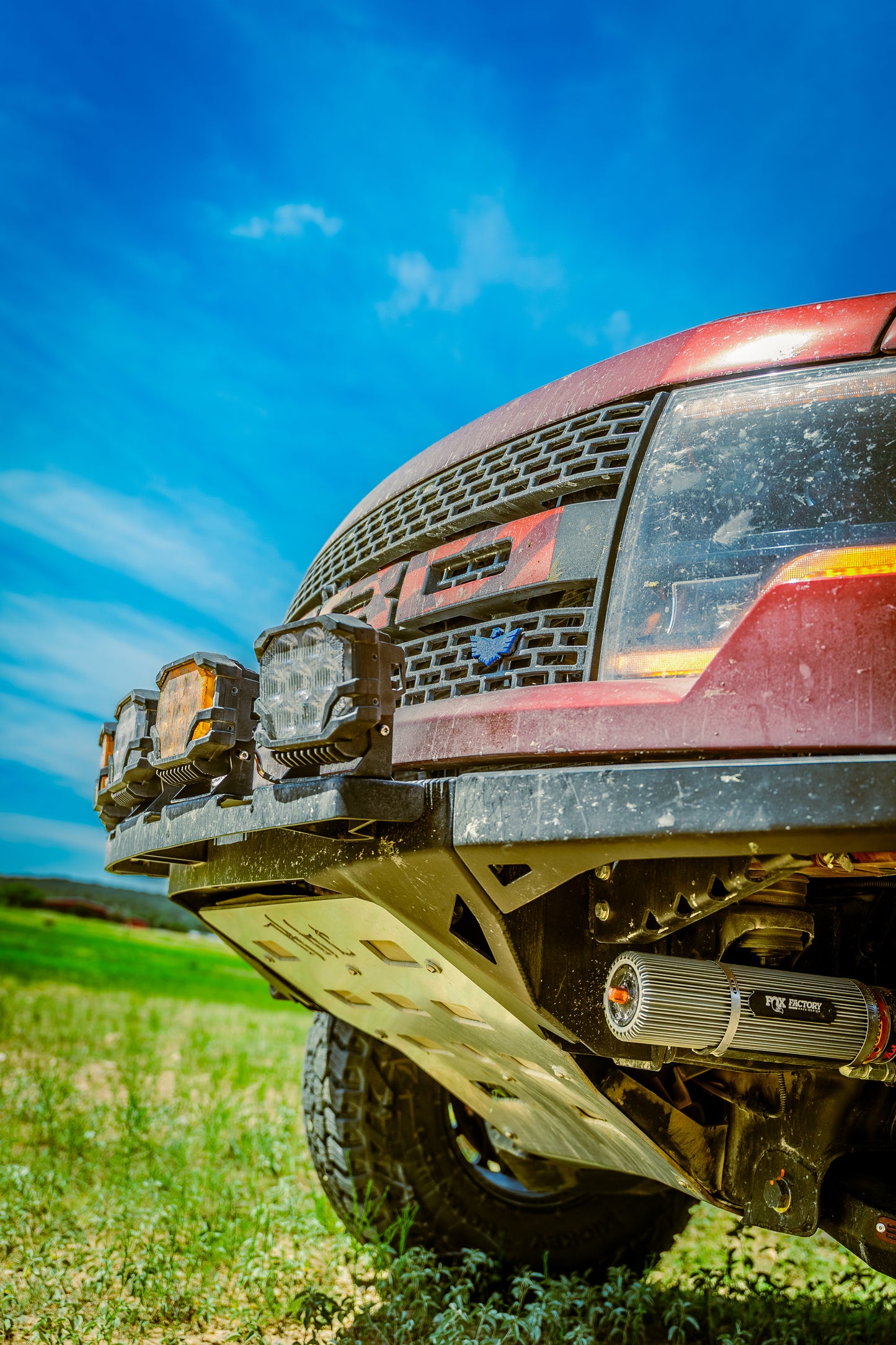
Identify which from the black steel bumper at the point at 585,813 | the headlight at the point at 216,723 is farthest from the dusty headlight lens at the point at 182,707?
the black steel bumper at the point at 585,813

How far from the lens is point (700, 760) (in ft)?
5.46

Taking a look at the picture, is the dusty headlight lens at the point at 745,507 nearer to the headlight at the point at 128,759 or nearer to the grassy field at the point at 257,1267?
the headlight at the point at 128,759

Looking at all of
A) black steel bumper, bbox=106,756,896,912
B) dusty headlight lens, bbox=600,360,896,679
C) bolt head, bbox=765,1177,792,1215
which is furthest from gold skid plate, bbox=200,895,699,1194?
dusty headlight lens, bbox=600,360,896,679

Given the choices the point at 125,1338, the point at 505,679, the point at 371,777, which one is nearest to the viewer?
the point at 371,777

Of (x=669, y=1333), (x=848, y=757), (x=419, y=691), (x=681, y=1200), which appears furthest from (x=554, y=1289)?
(x=848, y=757)

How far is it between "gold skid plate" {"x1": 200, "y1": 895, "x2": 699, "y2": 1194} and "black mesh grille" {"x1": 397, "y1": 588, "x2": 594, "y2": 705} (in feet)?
1.48

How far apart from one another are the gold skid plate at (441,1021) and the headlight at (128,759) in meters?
0.38

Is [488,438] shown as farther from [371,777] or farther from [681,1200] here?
[681,1200]

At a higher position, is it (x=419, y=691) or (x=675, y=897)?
(x=419, y=691)

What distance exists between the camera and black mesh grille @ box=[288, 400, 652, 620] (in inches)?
81.3

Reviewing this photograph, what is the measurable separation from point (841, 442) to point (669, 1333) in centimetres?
219

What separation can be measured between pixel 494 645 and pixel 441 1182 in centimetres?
196

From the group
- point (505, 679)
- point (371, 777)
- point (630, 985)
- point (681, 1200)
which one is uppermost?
point (505, 679)

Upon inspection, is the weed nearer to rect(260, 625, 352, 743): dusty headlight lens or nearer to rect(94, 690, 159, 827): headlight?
rect(94, 690, 159, 827): headlight
